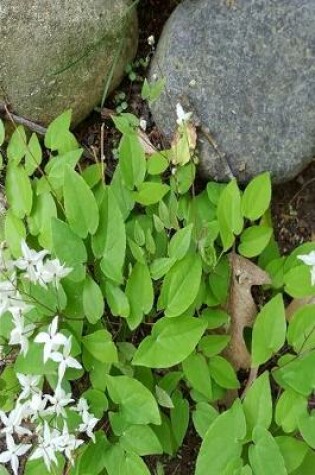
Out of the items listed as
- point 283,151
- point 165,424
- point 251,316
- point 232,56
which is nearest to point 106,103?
point 232,56

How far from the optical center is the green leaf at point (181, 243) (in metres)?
1.94

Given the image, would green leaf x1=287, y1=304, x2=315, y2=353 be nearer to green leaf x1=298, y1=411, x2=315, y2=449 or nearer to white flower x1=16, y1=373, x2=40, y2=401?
green leaf x1=298, y1=411, x2=315, y2=449

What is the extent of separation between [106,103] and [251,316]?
2.91 feet

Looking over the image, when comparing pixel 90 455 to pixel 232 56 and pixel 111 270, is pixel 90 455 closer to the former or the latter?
pixel 111 270

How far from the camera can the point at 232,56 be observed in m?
2.12

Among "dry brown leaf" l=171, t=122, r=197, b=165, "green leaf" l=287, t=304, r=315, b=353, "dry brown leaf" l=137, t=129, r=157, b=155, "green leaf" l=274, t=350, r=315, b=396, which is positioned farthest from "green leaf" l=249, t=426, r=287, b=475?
"dry brown leaf" l=137, t=129, r=157, b=155

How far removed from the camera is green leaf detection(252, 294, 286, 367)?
6.32 feet

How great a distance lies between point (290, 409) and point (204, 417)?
277mm

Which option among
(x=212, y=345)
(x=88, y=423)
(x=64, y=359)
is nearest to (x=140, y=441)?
(x=88, y=423)

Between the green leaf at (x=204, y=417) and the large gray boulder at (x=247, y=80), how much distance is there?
2.33 feet

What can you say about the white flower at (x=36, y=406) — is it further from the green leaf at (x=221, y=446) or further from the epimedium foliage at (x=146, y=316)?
the green leaf at (x=221, y=446)

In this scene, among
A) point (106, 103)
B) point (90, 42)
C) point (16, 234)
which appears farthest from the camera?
point (106, 103)

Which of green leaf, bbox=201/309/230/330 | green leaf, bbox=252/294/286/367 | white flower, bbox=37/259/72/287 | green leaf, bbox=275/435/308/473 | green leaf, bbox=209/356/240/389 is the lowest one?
green leaf, bbox=275/435/308/473

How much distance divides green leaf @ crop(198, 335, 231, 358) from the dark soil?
1.22 ft
